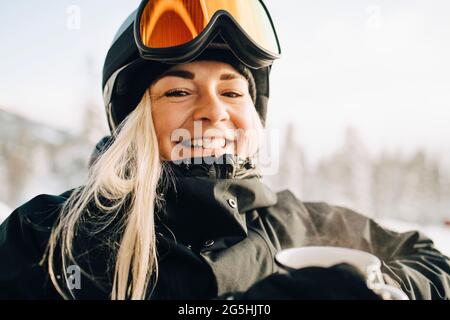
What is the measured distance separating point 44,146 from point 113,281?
89 cm

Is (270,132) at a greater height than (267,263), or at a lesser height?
greater

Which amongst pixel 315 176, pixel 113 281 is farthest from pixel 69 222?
pixel 315 176

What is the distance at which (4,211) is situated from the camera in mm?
1510

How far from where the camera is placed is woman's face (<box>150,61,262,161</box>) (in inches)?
46.9

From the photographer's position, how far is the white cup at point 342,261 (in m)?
0.99

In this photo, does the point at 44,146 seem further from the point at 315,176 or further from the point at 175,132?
the point at 315,176

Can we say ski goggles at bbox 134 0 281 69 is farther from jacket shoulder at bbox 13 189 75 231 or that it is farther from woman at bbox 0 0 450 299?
jacket shoulder at bbox 13 189 75 231

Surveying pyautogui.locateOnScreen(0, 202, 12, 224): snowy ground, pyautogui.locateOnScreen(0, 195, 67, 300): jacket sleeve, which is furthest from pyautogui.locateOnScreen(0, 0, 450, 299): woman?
pyautogui.locateOnScreen(0, 202, 12, 224): snowy ground

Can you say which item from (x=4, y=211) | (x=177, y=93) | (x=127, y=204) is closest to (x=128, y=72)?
(x=177, y=93)

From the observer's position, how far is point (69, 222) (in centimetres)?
114

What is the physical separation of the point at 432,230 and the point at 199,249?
3.22 feet

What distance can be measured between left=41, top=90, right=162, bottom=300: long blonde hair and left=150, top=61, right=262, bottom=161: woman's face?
5 cm

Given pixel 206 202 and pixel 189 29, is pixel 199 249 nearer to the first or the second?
pixel 206 202
